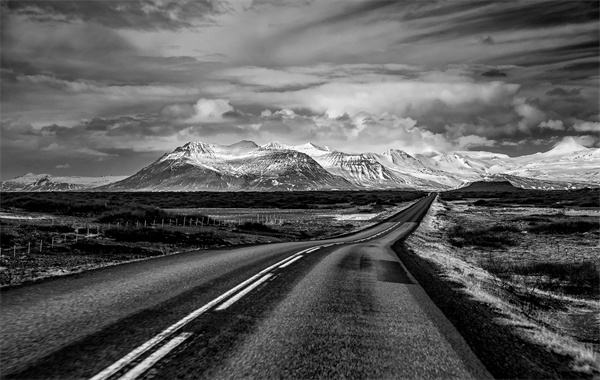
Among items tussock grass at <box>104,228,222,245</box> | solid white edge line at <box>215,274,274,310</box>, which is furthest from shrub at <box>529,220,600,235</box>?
solid white edge line at <box>215,274,274,310</box>

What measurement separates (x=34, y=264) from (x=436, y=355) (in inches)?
520

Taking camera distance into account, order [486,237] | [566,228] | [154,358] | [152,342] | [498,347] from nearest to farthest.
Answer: [154,358] → [152,342] → [498,347] → [486,237] → [566,228]

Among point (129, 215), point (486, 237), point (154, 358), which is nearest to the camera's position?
point (154, 358)

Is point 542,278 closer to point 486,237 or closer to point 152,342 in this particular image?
point 152,342

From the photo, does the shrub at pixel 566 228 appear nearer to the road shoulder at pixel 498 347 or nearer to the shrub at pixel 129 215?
the shrub at pixel 129 215

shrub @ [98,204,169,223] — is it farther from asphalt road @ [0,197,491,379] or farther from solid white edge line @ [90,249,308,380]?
solid white edge line @ [90,249,308,380]

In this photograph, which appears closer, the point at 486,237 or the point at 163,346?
the point at 163,346

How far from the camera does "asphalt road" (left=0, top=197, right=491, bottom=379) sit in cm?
502

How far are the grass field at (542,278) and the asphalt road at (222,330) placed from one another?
182 cm

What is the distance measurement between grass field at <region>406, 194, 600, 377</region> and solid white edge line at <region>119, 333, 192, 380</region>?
536cm

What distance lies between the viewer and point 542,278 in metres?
19.7

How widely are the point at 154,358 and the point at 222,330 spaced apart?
144 centimetres

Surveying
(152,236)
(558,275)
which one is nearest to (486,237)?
(558,275)

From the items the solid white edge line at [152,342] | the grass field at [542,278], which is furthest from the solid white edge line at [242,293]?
the grass field at [542,278]
